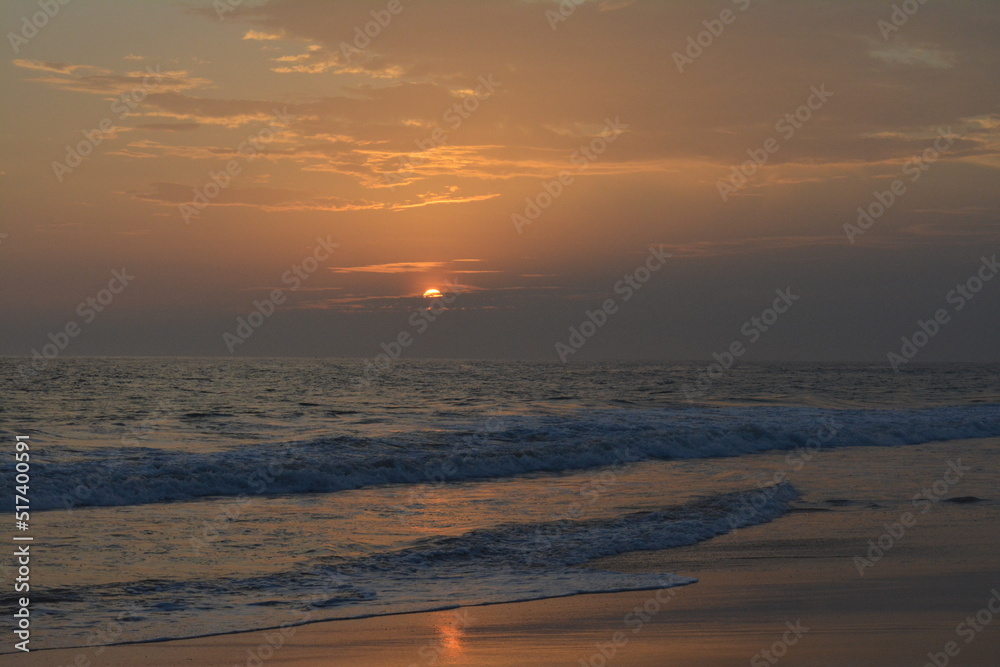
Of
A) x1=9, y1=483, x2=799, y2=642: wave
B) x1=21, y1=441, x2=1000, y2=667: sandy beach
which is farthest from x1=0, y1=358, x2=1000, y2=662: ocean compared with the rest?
x1=21, y1=441, x2=1000, y2=667: sandy beach

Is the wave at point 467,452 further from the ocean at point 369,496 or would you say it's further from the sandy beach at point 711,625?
the sandy beach at point 711,625

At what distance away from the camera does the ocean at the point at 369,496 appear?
957cm

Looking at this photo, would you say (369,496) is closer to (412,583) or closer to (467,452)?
(467,452)

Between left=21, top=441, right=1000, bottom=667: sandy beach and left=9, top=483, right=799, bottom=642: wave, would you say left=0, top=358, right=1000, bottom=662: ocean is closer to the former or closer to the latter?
left=9, top=483, right=799, bottom=642: wave

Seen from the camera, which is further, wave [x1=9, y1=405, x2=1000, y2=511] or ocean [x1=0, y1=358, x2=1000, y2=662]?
wave [x1=9, y1=405, x2=1000, y2=511]

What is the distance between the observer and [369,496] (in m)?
17.6

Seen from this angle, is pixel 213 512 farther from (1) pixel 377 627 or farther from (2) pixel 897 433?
(2) pixel 897 433

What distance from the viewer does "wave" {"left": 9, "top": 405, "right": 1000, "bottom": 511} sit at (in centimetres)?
1711

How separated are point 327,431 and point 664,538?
16.8m

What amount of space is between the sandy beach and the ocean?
474mm

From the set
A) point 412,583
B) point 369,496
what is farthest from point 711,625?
point 369,496

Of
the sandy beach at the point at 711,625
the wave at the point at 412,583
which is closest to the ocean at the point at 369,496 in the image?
the wave at the point at 412,583

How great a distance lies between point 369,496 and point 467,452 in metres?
6.07

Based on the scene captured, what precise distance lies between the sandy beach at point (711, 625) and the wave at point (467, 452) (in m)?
9.43
